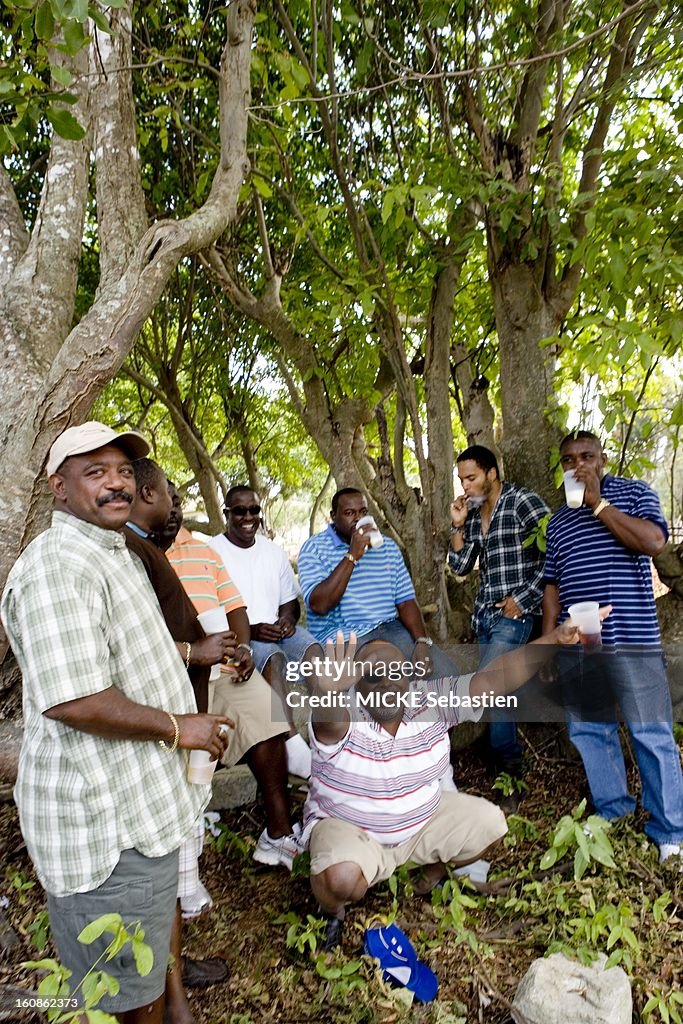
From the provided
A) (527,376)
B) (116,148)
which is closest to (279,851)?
(527,376)

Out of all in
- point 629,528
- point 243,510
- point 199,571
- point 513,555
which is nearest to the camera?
point 629,528

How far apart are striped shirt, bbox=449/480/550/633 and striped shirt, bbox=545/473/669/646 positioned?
0.39m

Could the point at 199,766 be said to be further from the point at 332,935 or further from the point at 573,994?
the point at 573,994

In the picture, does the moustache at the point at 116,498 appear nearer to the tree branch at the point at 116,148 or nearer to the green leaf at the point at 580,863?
the tree branch at the point at 116,148

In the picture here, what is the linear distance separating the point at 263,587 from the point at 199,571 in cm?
95

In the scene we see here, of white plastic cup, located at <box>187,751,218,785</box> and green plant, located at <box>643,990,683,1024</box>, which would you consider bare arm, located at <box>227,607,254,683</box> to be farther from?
green plant, located at <box>643,990,683,1024</box>

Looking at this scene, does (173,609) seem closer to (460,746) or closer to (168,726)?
(168,726)

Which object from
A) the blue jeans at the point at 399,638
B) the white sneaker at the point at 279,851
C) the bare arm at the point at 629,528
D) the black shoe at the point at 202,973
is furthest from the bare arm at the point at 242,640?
the bare arm at the point at 629,528

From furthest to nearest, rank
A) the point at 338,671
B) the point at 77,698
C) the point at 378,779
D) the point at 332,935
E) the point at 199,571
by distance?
1. the point at 199,571
2. the point at 338,671
3. the point at 378,779
4. the point at 332,935
5. the point at 77,698

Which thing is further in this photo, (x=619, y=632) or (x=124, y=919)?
(x=619, y=632)

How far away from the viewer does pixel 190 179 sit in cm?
605

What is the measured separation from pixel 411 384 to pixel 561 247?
1.34 m

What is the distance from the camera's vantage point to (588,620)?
3.17 metres

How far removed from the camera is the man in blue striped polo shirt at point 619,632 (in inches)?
129
